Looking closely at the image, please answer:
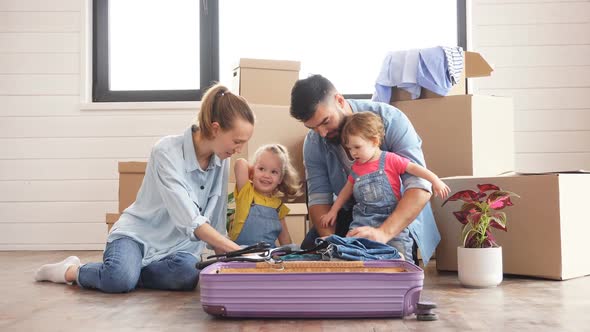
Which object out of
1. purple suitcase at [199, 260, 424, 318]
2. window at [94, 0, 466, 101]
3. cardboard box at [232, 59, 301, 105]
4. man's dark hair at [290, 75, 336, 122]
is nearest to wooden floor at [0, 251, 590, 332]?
purple suitcase at [199, 260, 424, 318]

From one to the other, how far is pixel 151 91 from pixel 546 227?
2.57 meters

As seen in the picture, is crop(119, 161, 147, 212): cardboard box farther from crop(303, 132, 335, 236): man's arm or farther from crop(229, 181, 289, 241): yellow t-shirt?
crop(303, 132, 335, 236): man's arm

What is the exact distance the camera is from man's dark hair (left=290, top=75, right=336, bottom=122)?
2361 millimetres

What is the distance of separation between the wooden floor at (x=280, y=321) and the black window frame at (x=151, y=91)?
1.95 metres

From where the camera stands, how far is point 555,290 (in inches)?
89.0

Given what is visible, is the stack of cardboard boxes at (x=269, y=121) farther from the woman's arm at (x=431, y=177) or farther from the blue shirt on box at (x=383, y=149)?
the woman's arm at (x=431, y=177)

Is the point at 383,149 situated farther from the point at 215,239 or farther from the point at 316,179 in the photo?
the point at 215,239

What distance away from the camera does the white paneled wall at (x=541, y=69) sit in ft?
13.5

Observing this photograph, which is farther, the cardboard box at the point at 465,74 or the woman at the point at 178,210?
the cardboard box at the point at 465,74

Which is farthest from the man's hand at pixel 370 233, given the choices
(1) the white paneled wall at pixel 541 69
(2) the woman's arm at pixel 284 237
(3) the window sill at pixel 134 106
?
(3) the window sill at pixel 134 106

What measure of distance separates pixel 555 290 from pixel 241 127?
1078 mm

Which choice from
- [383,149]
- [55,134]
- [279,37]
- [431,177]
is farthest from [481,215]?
[55,134]

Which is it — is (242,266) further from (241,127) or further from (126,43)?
(126,43)

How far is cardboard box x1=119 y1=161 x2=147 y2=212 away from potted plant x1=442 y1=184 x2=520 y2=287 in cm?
147
